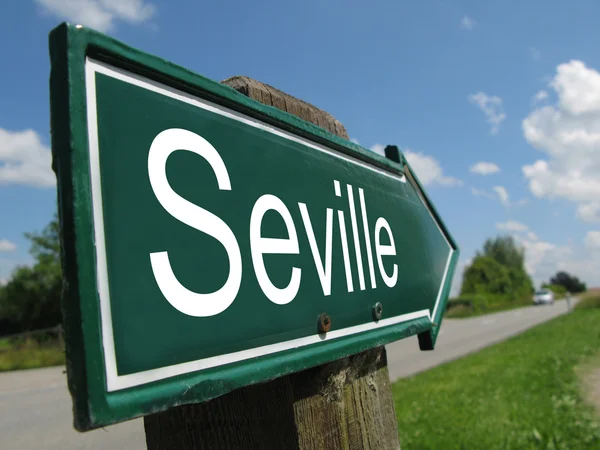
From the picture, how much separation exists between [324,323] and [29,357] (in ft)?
54.1

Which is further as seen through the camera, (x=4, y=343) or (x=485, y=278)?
(x=485, y=278)

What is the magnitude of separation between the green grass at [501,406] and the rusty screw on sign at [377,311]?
11.6 ft

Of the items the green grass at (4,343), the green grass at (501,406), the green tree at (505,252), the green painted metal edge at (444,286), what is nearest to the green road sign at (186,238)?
the green painted metal edge at (444,286)

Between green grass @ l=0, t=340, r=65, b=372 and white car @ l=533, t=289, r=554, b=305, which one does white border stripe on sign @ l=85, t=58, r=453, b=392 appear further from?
white car @ l=533, t=289, r=554, b=305

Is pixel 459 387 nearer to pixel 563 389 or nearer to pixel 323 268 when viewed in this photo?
pixel 563 389

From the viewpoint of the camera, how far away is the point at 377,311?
56.7 inches

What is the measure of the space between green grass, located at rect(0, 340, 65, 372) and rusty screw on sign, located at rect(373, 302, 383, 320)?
48.0 feet

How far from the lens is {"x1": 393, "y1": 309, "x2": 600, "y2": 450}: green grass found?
14.8ft

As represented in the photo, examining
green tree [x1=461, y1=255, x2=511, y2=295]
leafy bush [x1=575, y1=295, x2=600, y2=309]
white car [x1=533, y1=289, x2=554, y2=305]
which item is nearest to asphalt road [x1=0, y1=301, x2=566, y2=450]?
leafy bush [x1=575, y1=295, x2=600, y2=309]

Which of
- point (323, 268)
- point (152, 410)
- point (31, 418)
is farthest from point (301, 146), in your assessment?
point (31, 418)

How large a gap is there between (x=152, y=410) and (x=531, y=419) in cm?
507

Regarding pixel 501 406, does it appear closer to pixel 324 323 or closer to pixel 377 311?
pixel 377 311

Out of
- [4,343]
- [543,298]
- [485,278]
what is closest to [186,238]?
[4,343]

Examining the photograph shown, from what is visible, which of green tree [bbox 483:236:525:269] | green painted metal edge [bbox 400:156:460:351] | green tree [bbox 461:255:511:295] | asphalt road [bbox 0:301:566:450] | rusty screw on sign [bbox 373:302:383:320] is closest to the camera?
rusty screw on sign [bbox 373:302:383:320]
